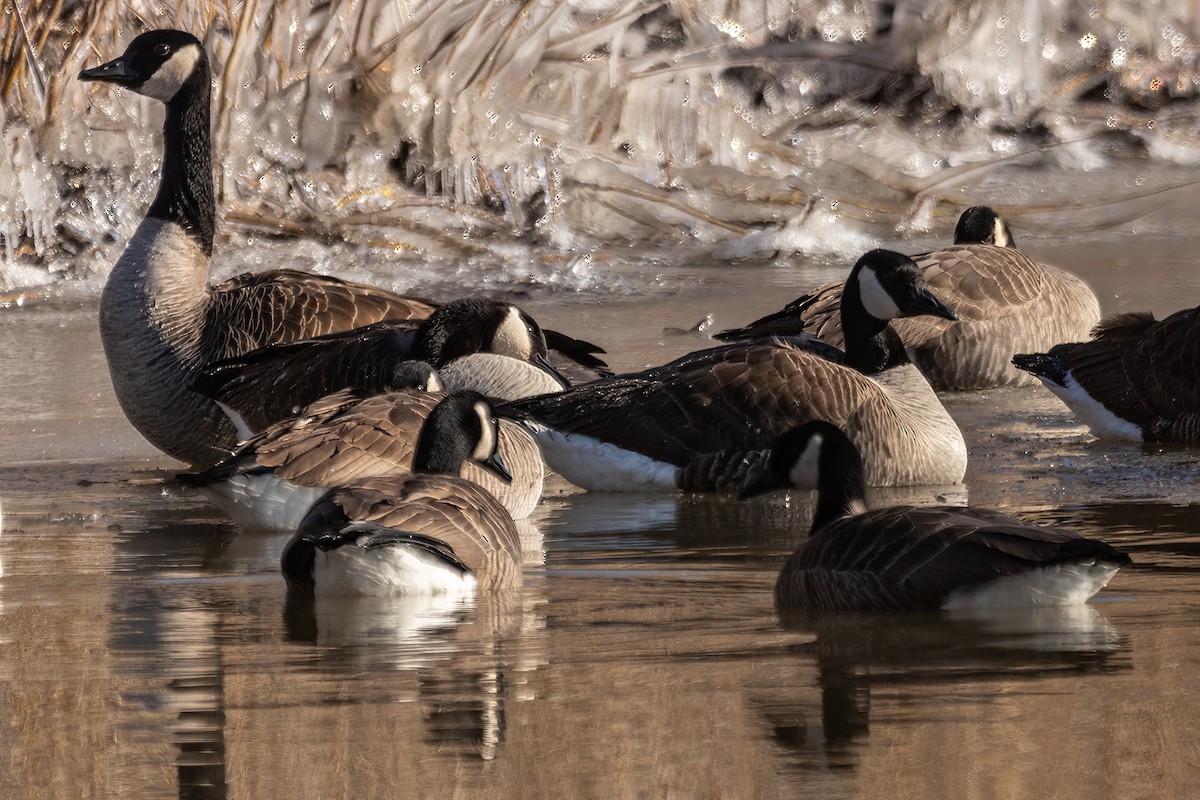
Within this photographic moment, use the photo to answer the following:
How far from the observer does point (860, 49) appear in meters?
19.5

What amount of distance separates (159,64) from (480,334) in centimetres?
258

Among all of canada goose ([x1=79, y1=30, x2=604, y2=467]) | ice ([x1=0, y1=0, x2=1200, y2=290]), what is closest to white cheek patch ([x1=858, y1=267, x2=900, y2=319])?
canada goose ([x1=79, y1=30, x2=604, y2=467])

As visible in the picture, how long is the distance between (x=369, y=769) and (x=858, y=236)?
11198 millimetres

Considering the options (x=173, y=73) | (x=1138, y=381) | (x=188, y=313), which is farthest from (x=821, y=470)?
(x=173, y=73)

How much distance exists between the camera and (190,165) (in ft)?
35.3

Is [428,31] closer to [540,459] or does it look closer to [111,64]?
[111,64]

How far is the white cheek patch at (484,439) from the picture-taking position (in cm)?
774

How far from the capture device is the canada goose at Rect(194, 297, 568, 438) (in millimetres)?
9414

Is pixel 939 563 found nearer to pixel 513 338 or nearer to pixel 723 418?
pixel 723 418

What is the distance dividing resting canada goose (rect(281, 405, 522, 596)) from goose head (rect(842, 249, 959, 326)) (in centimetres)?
348

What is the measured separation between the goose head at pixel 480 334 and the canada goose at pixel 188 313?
0.44m

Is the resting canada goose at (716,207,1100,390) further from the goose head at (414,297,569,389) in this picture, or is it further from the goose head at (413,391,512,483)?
the goose head at (413,391,512,483)

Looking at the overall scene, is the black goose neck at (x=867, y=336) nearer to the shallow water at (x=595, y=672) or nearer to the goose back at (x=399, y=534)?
the shallow water at (x=595, y=672)

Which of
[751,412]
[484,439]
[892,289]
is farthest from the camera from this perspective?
[892,289]
